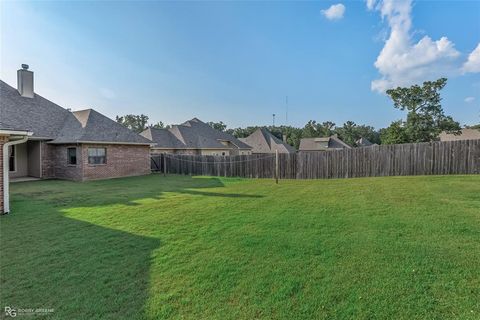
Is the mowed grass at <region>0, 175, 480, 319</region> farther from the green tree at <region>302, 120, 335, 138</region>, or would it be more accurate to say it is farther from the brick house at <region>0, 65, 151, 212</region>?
the green tree at <region>302, 120, 335, 138</region>

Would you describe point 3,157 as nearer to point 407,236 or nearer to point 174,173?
point 407,236

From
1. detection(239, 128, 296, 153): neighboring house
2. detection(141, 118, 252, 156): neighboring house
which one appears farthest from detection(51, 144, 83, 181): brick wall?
detection(239, 128, 296, 153): neighboring house

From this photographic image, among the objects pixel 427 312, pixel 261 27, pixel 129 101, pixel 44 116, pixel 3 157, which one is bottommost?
pixel 427 312

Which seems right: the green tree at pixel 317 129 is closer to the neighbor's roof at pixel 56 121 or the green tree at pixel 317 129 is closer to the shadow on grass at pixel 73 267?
the neighbor's roof at pixel 56 121

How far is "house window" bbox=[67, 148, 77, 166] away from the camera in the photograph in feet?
48.9

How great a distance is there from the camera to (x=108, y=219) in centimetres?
621

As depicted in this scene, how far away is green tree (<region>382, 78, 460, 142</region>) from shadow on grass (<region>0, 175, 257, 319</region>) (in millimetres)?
29710

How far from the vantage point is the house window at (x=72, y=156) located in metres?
14.9

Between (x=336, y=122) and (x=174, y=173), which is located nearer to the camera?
(x=174, y=173)

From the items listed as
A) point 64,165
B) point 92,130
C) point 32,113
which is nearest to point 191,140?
point 92,130

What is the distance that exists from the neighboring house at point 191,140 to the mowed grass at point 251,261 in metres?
19.4

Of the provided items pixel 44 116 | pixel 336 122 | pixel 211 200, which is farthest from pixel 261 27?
pixel 336 122

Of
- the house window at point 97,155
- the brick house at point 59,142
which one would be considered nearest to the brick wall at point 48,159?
the brick house at point 59,142

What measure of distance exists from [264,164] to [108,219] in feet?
32.2
